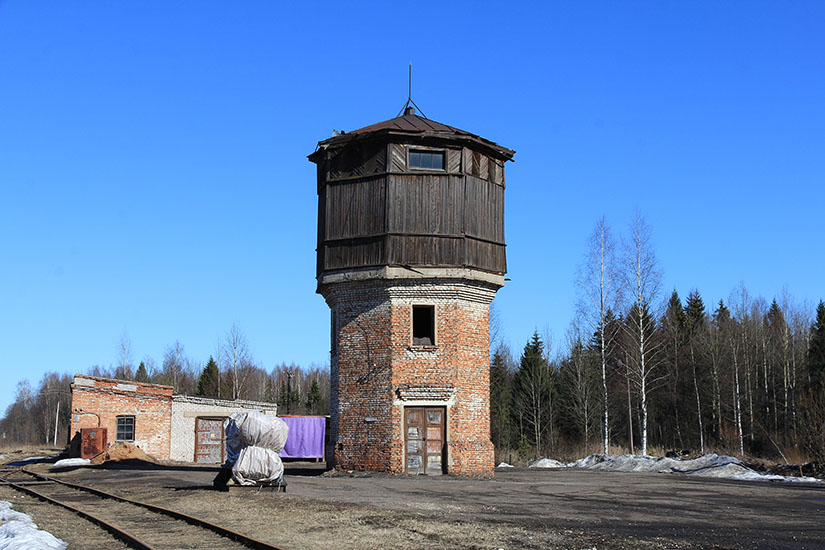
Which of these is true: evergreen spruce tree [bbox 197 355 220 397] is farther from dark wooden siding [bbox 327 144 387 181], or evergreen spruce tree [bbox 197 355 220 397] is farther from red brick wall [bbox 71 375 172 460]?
dark wooden siding [bbox 327 144 387 181]

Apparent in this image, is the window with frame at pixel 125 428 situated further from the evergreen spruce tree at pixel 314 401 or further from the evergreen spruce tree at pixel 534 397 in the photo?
the evergreen spruce tree at pixel 314 401

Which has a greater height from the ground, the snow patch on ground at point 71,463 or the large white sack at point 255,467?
the large white sack at point 255,467

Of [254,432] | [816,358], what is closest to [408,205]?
[254,432]

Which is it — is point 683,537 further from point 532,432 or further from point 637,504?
point 532,432

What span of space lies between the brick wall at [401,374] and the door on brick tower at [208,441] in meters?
14.5

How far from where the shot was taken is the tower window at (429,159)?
23.3 metres

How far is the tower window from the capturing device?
23.3 metres

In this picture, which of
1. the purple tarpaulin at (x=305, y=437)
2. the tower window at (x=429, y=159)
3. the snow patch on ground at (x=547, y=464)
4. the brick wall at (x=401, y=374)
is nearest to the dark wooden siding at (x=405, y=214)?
the tower window at (x=429, y=159)

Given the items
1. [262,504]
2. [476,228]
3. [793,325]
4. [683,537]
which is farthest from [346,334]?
[793,325]

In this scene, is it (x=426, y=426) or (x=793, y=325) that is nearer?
(x=426, y=426)

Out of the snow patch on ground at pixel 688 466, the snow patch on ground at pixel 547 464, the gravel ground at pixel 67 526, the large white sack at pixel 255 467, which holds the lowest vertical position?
the snow patch on ground at pixel 547 464

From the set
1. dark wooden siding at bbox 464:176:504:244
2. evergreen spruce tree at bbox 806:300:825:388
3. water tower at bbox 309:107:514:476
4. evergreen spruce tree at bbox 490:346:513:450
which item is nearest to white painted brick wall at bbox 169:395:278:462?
water tower at bbox 309:107:514:476

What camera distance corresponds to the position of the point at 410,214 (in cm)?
2278

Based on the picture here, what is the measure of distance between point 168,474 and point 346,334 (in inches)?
276
